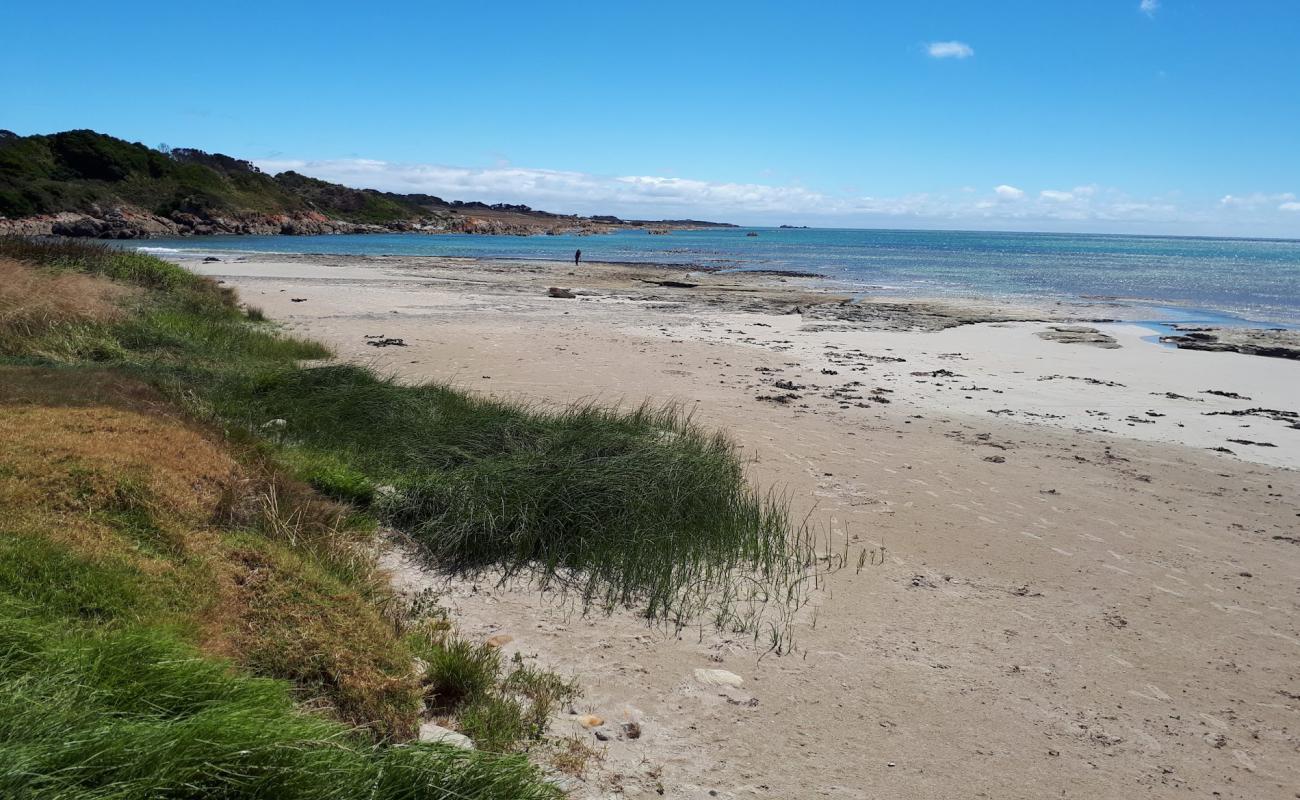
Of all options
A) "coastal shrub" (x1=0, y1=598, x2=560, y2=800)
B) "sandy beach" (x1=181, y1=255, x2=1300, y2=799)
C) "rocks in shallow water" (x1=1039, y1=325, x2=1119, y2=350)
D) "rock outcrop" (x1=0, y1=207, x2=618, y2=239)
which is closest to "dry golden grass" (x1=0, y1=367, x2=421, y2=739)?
"coastal shrub" (x1=0, y1=598, x2=560, y2=800)

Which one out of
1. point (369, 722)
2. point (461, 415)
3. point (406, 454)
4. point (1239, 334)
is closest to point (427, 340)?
point (461, 415)

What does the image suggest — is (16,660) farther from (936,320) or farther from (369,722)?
(936,320)

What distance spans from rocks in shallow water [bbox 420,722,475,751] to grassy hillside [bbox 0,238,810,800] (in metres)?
0.06

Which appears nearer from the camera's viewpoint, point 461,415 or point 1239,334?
point 461,415

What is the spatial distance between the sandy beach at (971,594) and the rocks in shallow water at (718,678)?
0.07 meters

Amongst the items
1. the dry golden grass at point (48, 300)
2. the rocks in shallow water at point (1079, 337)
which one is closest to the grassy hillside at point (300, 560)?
the dry golden grass at point (48, 300)

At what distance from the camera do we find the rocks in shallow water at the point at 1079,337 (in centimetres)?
1909

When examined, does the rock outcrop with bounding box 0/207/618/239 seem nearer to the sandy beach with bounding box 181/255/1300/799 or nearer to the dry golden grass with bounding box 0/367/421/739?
the sandy beach with bounding box 181/255/1300/799

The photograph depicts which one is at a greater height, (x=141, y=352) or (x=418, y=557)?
(x=141, y=352)

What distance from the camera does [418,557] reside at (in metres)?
5.84

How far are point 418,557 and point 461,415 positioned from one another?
2759 mm

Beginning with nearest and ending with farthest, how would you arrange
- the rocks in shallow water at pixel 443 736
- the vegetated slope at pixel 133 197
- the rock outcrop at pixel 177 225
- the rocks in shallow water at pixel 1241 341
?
the rocks in shallow water at pixel 443 736, the rocks in shallow water at pixel 1241 341, the rock outcrop at pixel 177 225, the vegetated slope at pixel 133 197

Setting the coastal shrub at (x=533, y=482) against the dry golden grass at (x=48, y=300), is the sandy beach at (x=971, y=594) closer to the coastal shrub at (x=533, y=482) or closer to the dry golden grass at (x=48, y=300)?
the coastal shrub at (x=533, y=482)

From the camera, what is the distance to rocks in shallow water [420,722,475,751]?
10.9ft
